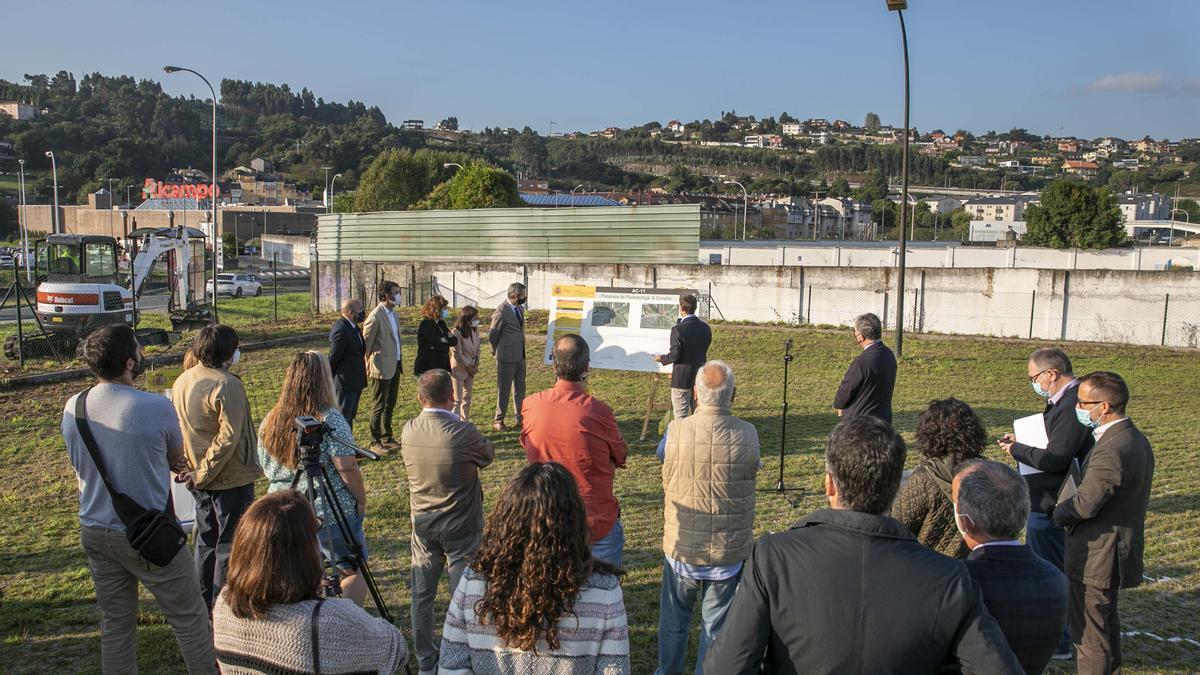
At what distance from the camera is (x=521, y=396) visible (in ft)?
37.3

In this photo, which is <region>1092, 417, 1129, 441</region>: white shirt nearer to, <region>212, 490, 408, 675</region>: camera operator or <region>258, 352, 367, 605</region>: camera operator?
<region>212, 490, 408, 675</region>: camera operator

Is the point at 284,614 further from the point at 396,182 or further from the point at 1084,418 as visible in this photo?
the point at 396,182

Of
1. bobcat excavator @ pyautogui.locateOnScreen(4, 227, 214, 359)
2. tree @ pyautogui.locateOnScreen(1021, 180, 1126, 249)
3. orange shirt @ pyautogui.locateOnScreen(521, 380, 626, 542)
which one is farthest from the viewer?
tree @ pyautogui.locateOnScreen(1021, 180, 1126, 249)

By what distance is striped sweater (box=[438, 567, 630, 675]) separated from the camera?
8.75 ft

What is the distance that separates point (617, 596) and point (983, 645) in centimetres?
109

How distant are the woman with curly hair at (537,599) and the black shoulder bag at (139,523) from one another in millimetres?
2066

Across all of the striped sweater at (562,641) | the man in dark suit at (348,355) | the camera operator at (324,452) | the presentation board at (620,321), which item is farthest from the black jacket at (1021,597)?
the presentation board at (620,321)

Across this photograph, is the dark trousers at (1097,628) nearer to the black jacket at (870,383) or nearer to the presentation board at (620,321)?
the black jacket at (870,383)

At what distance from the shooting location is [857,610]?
2.36m

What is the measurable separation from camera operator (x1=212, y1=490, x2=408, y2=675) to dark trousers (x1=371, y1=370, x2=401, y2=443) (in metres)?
7.39

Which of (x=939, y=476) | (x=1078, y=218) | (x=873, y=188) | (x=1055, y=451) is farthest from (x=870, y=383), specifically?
(x=873, y=188)

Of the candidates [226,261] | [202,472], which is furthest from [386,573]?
[226,261]

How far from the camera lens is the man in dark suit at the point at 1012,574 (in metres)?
2.87

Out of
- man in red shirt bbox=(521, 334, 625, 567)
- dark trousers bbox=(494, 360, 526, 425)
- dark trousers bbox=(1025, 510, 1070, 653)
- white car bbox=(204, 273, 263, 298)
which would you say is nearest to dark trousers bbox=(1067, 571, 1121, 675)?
dark trousers bbox=(1025, 510, 1070, 653)
